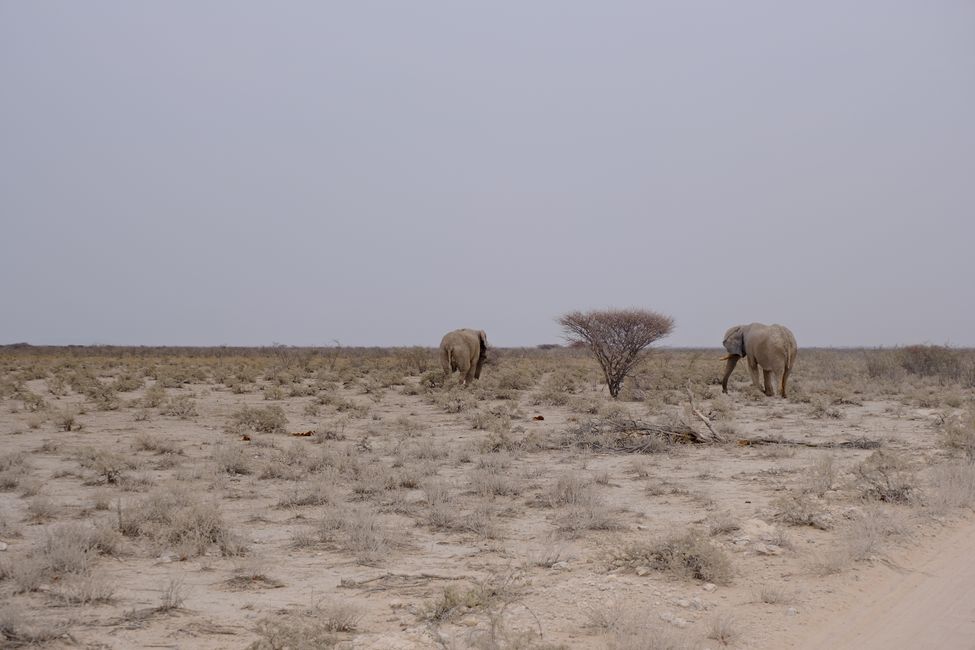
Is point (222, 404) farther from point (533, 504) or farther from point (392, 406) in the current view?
point (533, 504)

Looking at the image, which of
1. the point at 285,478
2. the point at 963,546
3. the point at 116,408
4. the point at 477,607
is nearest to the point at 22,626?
the point at 477,607

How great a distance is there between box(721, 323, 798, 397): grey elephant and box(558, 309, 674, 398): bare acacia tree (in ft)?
6.70

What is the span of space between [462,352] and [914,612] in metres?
18.2

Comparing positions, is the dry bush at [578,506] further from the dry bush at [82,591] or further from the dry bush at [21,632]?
the dry bush at [21,632]

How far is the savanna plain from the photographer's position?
15.8 feet

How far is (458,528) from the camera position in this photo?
719cm

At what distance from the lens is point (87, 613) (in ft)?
15.9

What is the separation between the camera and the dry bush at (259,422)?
13.9 m

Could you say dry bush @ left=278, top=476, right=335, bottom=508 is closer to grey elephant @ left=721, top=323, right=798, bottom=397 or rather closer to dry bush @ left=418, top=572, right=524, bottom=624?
dry bush @ left=418, top=572, right=524, bottom=624

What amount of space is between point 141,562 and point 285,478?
3.52 metres

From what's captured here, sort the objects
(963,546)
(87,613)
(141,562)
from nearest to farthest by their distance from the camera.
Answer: (87,613), (141,562), (963,546)

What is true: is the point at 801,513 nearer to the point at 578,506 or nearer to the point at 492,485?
the point at 578,506

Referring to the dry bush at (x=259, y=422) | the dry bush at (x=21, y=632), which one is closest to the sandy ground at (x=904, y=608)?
the dry bush at (x=21, y=632)

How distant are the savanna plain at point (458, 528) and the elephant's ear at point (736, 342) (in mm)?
6402
